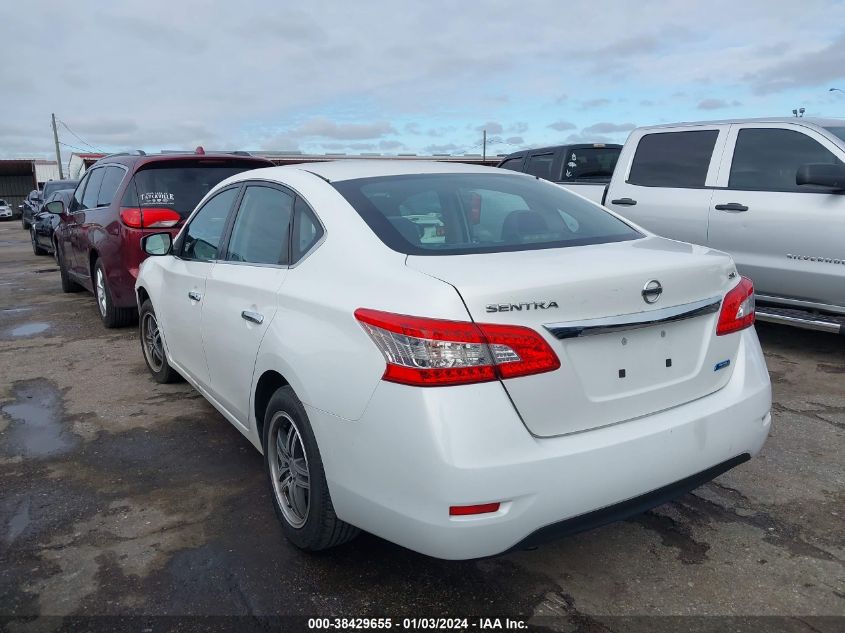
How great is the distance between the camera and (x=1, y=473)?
12.6 ft

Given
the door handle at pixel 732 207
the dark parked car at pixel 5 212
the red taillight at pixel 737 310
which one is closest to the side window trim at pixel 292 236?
the red taillight at pixel 737 310

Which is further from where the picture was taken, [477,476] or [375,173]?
[375,173]

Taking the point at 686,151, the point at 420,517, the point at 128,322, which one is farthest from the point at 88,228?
the point at 420,517

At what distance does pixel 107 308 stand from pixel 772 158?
6510 mm

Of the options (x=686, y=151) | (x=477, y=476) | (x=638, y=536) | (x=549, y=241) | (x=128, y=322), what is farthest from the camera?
(x=128, y=322)

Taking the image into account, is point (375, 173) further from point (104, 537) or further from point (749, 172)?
point (749, 172)

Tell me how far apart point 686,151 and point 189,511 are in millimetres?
5438

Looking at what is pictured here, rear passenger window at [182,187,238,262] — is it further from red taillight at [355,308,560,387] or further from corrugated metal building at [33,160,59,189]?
corrugated metal building at [33,160,59,189]

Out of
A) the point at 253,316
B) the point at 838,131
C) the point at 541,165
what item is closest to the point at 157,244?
the point at 253,316

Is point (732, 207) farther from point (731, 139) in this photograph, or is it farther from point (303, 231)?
point (303, 231)

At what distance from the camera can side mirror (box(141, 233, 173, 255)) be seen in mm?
4664

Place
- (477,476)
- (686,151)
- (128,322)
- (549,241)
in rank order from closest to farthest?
1. (477,476)
2. (549,241)
3. (686,151)
4. (128,322)

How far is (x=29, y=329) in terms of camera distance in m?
7.67

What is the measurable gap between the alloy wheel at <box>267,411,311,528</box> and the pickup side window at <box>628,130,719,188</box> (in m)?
4.87
